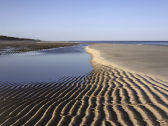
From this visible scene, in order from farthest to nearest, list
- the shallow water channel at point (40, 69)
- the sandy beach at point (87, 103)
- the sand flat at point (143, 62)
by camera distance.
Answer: the sand flat at point (143, 62) < the shallow water channel at point (40, 69) < the sandy beach at point (87, 103)

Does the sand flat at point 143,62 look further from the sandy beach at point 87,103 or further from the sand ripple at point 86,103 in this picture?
the sand ripple at point 86,103

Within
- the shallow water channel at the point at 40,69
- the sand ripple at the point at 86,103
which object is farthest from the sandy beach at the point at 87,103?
the shallow water channel at the point at 40,69

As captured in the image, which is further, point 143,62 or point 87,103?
point 143,62

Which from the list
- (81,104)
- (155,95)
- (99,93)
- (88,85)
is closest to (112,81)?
(88,85)

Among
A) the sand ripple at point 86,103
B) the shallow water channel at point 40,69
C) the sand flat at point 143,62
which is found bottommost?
the shallow water channel at point 40,69

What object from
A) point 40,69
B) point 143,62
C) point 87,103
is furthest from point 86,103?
point 143,62

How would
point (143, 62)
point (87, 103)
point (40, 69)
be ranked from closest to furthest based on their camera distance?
point (87, 103) < point (40, 69) < point (143, 62)

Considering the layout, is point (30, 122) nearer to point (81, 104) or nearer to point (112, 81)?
point (81, 104)

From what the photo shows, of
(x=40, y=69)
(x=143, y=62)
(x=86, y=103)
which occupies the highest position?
(x=143, y=62)

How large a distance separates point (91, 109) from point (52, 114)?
104 cm

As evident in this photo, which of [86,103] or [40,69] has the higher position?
[86,103]

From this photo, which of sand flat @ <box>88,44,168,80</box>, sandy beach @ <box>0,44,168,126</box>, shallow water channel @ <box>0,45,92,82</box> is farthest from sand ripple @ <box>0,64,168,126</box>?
sand flat @ <box>88,44,168,80</box>

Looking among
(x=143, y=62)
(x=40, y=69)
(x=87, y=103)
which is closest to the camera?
(x=87, y=103)

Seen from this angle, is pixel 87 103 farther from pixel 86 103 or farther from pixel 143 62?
pixel 143 62
